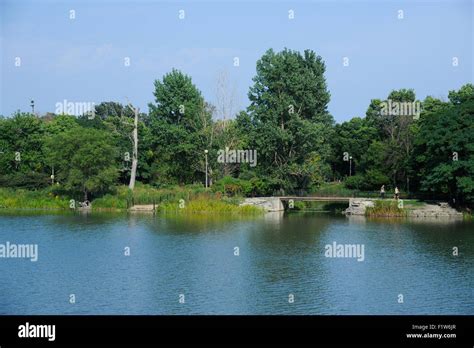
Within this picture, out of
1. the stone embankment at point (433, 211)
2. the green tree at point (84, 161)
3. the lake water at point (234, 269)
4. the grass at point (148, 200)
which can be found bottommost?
the lake water at point (234, 269)

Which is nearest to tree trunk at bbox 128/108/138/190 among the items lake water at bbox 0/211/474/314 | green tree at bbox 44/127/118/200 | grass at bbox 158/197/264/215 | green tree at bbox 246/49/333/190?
green tree at bbox 44/127/118/200

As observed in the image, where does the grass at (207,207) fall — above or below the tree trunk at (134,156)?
below

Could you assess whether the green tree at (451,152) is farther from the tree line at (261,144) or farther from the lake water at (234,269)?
the lake water at (234,269)

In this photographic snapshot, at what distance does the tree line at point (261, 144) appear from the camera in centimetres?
4468

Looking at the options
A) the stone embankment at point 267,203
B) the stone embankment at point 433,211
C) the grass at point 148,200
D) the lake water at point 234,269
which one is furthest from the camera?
the stone embankment at point 267,203

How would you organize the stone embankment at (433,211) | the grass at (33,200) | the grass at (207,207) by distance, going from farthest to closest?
the grass at (33,200), the grass at (207,207), the stone embankment at (433,211)

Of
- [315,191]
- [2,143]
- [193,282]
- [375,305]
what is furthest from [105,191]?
[375,305]

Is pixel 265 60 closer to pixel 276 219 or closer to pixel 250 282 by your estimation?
pixel 276 219

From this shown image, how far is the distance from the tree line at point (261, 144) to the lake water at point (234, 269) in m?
7.90

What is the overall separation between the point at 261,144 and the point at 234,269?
24334 millimetres

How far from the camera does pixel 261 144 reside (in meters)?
49.2

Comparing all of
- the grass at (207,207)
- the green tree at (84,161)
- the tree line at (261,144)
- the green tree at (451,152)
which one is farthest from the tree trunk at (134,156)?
the green tree at (451,152)

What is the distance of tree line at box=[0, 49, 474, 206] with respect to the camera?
44.7 m

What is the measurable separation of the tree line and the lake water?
311 inches
